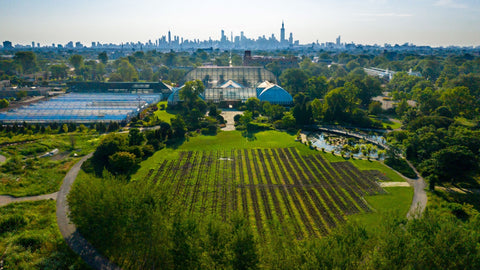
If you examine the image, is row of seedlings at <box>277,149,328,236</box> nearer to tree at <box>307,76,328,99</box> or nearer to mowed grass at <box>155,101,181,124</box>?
mowed grass at <box>155,101,181,124</box>

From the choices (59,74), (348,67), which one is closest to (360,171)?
(348,67)

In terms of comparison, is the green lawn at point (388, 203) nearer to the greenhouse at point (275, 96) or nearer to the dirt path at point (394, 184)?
the dirt path at point (394, 184)

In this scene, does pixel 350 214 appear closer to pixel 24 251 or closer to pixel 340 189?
pixel 340 189

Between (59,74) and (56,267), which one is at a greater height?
(59,74)

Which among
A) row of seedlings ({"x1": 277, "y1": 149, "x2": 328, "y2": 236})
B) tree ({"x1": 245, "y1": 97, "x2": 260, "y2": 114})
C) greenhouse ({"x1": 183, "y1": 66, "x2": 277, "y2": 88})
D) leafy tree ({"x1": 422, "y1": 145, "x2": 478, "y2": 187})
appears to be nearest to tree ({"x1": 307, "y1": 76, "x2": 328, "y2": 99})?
tree ({"x1": 245, "y1": 97, "x2": 260, "y2": 114})

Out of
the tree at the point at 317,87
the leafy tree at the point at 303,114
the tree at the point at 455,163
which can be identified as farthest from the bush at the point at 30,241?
the tree at the point at 317,87
